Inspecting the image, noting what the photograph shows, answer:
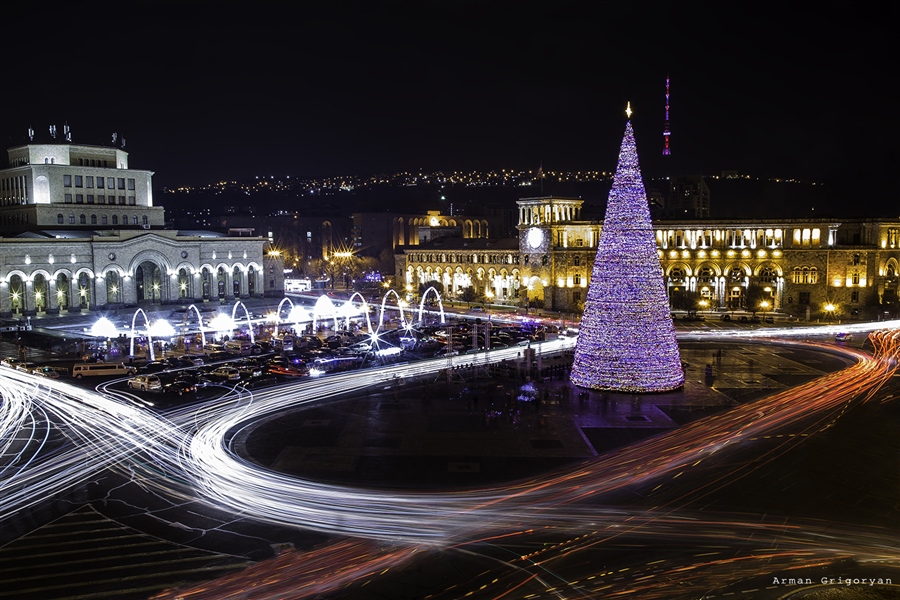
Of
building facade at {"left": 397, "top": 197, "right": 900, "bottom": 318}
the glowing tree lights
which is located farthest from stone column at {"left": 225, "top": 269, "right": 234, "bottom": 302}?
the glowing tree lights

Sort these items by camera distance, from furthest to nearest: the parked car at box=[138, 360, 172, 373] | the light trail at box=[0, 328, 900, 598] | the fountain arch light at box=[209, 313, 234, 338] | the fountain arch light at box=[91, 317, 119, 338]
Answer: the fountain arch light at box=[209, 313, 234, 338] < the fountain arch light at box=[91, 317, 119, 338] < the parked car at box=[138, 360, 172, 373] < the light trail at box=[0, 328, 900, 598]

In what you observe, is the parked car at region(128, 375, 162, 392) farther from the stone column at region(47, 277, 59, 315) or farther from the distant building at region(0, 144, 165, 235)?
the distant building at region(0, 144, 165, 235)

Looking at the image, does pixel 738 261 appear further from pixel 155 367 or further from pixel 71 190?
pixel 71 190

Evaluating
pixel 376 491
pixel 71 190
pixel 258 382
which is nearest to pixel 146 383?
pixel 258 382

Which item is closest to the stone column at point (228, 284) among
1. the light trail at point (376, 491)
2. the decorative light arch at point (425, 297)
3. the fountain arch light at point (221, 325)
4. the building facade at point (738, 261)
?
the fountain arch light at point (221, 325)

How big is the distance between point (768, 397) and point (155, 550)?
31523 mm

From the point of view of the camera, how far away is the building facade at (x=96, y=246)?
75688 millimetres

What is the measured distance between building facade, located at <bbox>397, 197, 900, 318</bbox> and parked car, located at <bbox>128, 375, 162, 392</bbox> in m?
57.2

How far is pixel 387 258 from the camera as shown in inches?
5571

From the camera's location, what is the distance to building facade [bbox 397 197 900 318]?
265ft

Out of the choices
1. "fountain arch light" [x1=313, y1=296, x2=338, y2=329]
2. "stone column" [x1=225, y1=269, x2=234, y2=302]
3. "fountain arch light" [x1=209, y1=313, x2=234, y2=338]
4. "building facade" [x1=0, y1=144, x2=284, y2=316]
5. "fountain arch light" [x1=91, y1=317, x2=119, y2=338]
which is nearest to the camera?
"fountain arch light" [x1=91, y1=317, x2=119, y2=338]

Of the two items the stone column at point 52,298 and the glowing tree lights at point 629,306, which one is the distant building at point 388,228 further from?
the glowing tree lights at point 629,306

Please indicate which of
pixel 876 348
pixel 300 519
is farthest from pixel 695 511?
pixel 876 348

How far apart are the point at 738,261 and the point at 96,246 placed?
73.2m
